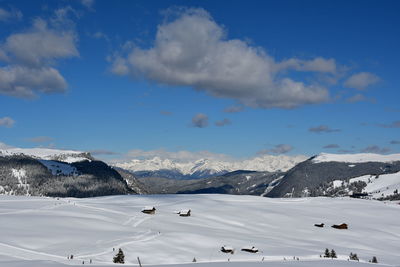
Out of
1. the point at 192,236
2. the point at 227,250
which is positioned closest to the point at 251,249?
the point at 227,250

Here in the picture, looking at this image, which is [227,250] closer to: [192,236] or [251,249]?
[251,249]

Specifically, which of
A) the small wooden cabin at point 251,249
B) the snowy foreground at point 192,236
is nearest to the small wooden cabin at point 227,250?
the snowy foreground at point 192,236

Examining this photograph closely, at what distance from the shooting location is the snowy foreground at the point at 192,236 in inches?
1640

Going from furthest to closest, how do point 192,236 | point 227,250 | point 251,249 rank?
point 192,236 < point 251,249 < point 227,250

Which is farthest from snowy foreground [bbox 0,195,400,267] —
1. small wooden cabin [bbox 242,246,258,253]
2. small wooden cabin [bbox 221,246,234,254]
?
small wooden cabin [bbox 242,246,258,253]

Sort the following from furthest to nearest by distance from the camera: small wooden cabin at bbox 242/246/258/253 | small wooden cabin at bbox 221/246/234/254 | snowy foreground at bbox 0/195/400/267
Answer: small wooden cabin at bbox 242/246/258/253 < small wooden cabin at bbox 221/246/234/254 < snowy foreground at bbox 0/195/400/267

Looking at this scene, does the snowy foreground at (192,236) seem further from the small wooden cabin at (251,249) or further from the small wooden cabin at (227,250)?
the small wooden cabin at (251,249)

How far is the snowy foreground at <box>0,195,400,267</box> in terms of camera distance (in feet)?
137

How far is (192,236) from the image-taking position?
59.5m

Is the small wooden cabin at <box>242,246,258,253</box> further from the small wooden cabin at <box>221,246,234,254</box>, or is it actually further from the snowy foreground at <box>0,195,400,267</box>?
the small wooden cabin at <box>221,246,234,254</box>

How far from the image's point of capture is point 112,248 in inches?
1836

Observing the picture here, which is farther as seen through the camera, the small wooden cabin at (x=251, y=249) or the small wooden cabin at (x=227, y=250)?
the small wooden cabin at (x=251, y=249)

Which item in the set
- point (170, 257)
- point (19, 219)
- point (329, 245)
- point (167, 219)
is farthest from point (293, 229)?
point (19, 219)

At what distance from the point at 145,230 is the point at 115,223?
6.77m
